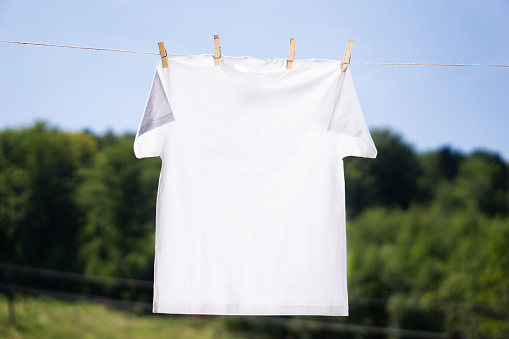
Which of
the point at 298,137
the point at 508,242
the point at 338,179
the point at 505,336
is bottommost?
the point at 505,336

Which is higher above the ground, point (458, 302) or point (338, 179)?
point (338, 179)

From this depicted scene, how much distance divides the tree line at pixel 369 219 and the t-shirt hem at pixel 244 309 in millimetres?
9877

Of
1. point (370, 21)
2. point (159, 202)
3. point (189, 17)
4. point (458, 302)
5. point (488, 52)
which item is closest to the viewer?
point (159, 202)

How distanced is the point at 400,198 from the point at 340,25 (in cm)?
1067

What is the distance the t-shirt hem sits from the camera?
5.76 feet

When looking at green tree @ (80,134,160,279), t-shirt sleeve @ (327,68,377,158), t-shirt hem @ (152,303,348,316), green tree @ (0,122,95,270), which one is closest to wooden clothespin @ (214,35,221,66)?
t-shirt sleeve @ (327,68,377,158)

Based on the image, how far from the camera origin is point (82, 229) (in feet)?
52.2

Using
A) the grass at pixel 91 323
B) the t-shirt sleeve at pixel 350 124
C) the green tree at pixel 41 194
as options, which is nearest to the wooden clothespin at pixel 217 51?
the t-shirt sleeve at pixel 350 124

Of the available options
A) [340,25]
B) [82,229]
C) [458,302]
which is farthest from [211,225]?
[82,229]

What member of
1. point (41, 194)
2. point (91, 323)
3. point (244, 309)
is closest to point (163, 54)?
point (244, 309)

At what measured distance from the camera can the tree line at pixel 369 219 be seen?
11656 mm

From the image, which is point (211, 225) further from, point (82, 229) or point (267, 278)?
point (82, 229)

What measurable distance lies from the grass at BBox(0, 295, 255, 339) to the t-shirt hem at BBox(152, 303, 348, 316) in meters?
9.09

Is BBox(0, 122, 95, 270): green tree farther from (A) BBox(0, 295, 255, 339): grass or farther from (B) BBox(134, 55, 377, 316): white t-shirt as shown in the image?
(B) BBox(134, 55, 377, 316): white t-shirt
